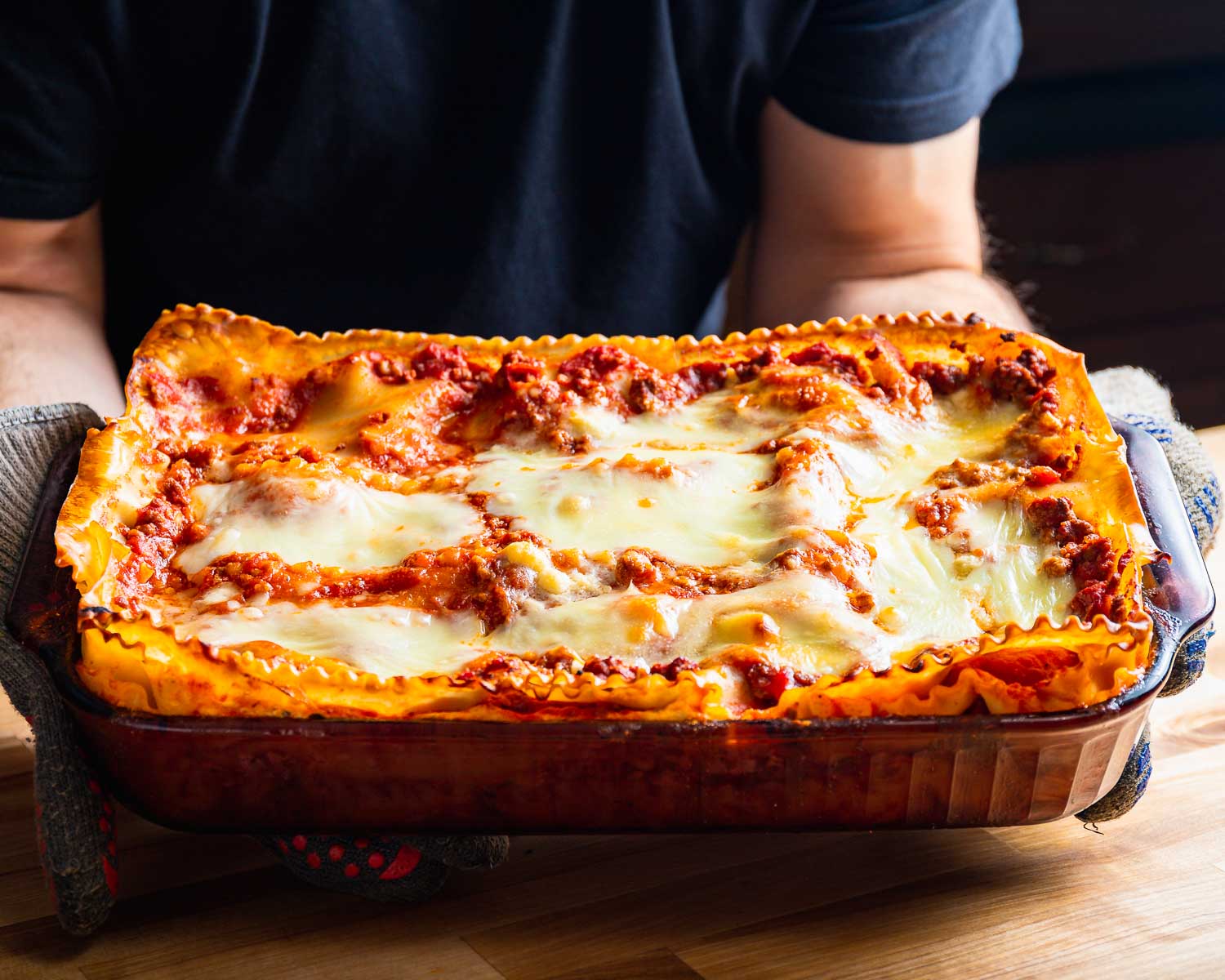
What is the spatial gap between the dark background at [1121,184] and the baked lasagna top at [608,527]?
7.26 feet

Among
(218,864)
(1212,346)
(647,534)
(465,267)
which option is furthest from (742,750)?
(1212,346)

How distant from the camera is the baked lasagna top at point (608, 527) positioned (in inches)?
33.9

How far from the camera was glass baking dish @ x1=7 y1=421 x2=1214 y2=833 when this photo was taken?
842 mm

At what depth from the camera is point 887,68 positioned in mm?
1696

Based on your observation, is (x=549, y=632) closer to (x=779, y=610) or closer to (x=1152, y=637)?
(x=779, y=610)

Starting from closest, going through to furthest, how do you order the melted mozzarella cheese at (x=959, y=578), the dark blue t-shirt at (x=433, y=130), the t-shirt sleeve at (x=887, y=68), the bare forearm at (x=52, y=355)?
the melted mozzarella cheese at (x=959, y=578)
the bare forearm at (x=52, y=355)
the dark blue t-shirt at (x=433, y=130)
the t-shirt sleeve at (x=887, y=68)

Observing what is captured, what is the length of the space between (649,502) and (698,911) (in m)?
0.31

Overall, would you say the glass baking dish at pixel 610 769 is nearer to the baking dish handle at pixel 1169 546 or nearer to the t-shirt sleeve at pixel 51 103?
the baking dish handle at pixel 1169 546

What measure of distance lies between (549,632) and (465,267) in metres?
0.91

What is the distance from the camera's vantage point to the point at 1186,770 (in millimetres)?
1119

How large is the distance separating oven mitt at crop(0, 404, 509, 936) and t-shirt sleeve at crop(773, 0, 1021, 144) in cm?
110

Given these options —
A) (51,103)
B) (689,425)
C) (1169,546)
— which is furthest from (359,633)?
(51,103)

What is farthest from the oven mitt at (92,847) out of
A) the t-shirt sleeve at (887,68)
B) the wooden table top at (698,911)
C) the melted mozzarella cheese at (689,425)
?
the t-shirt sleeve at (887,68)

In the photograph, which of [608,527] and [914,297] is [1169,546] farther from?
[914,297]
